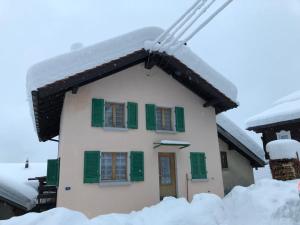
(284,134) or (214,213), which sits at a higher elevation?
(284,134)

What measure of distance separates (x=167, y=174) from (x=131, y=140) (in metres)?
2.18

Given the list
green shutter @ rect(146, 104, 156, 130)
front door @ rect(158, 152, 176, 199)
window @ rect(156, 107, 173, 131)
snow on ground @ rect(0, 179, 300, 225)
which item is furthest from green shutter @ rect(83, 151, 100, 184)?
window @ rect(156, 107, 173, 131)

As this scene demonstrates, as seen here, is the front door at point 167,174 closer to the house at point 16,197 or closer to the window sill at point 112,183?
the window sill at point 112,183

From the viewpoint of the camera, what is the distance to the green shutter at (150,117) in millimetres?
11608

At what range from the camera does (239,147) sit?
15.3 m

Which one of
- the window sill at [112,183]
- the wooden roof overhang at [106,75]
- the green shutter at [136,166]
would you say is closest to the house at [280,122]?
the wooden roof overhang at [106,75]

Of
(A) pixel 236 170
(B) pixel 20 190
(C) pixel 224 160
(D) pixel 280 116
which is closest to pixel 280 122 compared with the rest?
(D) pixel 280 116

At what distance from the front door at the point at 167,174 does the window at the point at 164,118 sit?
44.7 inches

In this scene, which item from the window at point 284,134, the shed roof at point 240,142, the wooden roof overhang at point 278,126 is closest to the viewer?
the shed roof at point 240,142

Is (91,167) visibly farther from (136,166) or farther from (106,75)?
(106,75)

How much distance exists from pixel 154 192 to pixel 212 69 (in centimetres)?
574

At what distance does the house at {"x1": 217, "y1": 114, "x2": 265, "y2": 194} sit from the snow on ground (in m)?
5.90

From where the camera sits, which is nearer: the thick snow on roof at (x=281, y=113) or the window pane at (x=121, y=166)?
the window pane at (x=121, y=166)

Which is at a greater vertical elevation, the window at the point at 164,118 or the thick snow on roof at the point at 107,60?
the thick snow on roof at the point at 107,60
